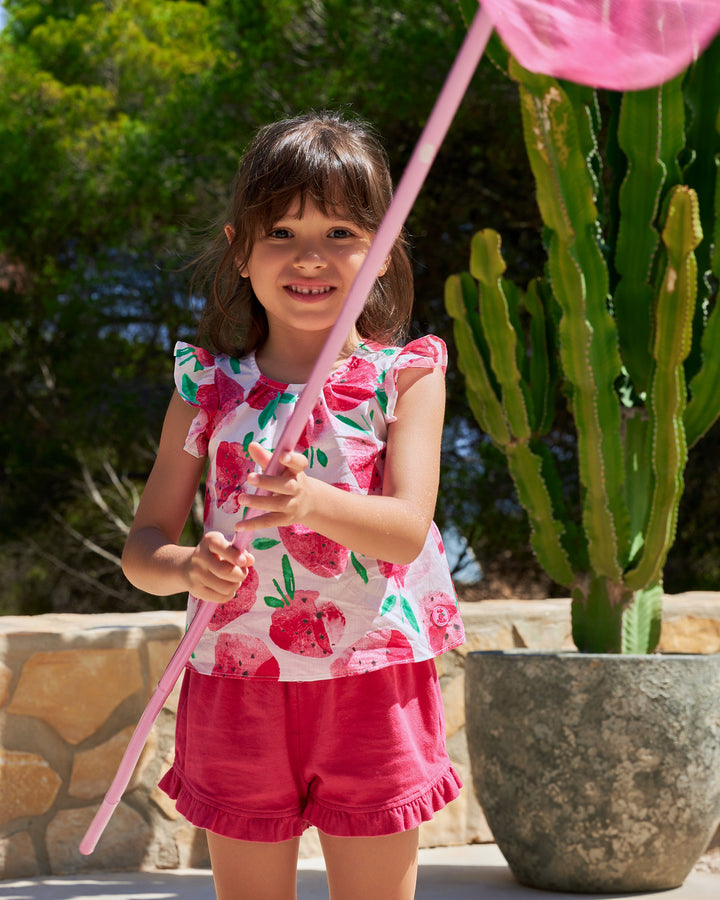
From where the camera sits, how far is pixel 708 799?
7.63ft

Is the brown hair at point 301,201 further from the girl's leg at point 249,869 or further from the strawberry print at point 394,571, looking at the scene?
the girl's leg at point 249,869

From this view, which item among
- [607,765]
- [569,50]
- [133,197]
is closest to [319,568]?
[569,50]

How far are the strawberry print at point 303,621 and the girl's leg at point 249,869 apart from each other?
222 millimetres

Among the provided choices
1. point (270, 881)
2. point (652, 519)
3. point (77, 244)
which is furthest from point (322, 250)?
point (77, 244)

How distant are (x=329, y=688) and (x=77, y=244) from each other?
949 cm

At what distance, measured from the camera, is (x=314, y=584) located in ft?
3.89

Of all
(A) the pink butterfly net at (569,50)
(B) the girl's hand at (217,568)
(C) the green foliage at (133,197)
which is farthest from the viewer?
(C) the green foliage at (133,197)

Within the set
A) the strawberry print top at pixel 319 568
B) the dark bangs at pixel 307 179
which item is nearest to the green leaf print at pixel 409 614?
the strawberry print top at pixel 319 568

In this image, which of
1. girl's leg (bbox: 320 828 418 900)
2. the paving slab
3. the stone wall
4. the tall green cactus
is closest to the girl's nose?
girl's leg (bbox: 320 828 418 900)

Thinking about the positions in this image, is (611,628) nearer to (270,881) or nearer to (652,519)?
(652,519)

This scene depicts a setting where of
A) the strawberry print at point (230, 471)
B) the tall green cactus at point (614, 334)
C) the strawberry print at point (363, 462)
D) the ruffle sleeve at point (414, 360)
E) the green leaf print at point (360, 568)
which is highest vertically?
the ruffle sleeve at point (414, 360)

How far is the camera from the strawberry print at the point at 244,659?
1167mm

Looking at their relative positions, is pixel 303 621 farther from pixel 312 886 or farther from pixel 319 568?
pixel 312 886

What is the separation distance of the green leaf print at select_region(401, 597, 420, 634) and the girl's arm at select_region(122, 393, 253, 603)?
0.84 ft
